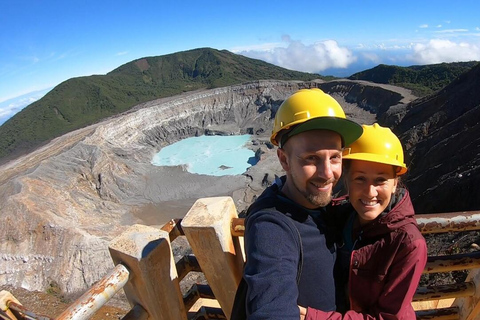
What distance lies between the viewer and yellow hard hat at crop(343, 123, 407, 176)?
7.30 ft

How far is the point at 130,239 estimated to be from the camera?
2.13m

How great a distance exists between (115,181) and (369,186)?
121 feet

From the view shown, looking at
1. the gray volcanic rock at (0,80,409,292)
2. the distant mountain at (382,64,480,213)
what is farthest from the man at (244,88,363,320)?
the gray volcanic rock at (0,80,409,292)

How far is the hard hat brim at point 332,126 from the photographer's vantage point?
1.81m

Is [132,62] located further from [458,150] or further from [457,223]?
[457,223]

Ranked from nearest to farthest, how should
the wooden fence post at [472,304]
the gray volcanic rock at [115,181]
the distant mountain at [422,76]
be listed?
the wooden fence post at [472,304] < the gray volcanic rock at [115,181] < the distant mountain at [422,76]

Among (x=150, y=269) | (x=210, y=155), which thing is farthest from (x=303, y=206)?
(x=210, y=155)

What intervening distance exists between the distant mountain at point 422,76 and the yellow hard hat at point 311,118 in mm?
45735

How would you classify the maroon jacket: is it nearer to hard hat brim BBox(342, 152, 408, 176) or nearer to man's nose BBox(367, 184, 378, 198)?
man's nose BBox(367, 184, 378, 198)

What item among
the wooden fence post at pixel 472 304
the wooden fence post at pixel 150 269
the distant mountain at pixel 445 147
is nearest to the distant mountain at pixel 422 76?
the distant mountain at pixel 445 147

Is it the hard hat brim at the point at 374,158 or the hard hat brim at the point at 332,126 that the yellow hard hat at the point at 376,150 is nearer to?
the hard hat brim at the point at 374,158

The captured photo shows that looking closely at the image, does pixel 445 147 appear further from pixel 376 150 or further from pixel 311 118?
pixel 311 118

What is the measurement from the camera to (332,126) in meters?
1.85

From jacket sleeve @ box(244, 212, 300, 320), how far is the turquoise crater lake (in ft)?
125
